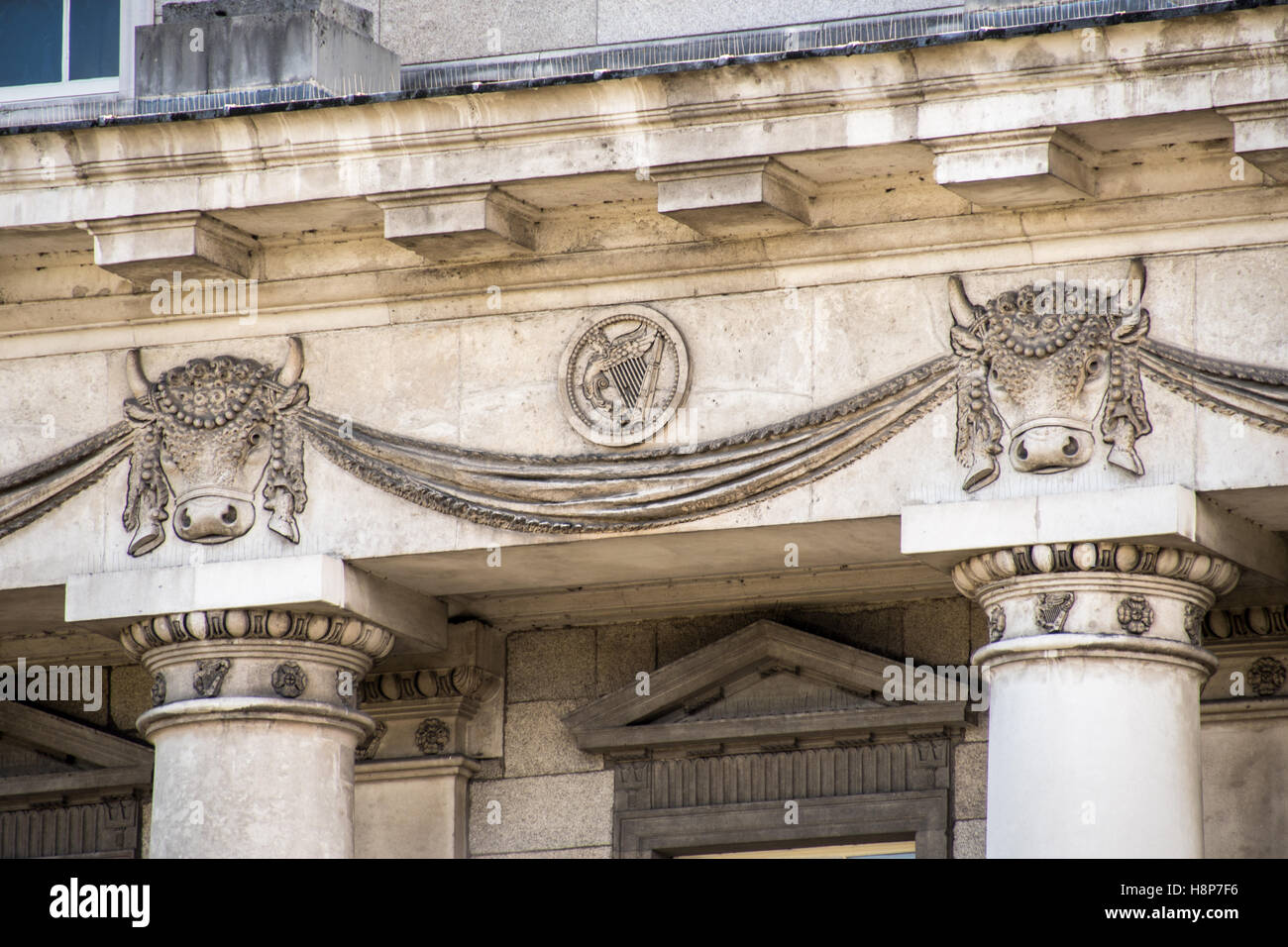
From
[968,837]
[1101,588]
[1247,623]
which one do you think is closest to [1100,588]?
[1101,588]

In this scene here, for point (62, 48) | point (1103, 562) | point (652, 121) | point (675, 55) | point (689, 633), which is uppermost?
point (62, 48)

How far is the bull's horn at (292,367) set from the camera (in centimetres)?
1344

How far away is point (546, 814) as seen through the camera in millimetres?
14656

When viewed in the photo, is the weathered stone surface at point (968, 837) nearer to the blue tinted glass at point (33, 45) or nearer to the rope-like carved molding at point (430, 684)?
the rope-like carved molding at point (430, 684)

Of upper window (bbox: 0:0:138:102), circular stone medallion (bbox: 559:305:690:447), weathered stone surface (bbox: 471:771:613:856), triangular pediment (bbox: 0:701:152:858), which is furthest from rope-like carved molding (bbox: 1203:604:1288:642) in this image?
upper window (bbox: 0:0:138:102)

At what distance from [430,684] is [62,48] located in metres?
3.82

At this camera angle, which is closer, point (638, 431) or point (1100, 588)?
point (1100, 588)

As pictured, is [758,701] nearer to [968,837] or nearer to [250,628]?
[968,837]

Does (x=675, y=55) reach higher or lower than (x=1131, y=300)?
higher

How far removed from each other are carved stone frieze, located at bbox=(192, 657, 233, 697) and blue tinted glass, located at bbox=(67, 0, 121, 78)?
323 cm

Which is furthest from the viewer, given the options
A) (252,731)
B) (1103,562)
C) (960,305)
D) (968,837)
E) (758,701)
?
(758,701)

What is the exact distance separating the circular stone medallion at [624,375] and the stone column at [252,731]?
1579 millimetres

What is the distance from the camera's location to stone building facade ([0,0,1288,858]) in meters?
11.9

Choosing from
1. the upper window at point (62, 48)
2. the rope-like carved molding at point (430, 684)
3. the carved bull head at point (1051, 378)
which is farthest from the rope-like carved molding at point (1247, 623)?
the upper window at point (62, 48)
